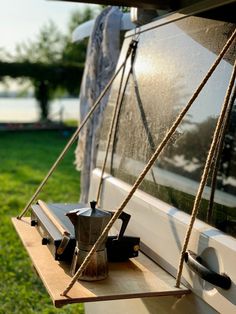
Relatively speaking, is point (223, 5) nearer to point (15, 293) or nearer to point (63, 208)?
point (63, 208)

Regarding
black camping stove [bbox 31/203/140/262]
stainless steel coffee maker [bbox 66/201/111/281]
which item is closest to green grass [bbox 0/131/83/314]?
black camping stove [bbox 31/203/140/262]

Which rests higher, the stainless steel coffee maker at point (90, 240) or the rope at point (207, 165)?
the rope at point (207, 165)

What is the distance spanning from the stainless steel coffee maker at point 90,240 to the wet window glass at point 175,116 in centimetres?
30

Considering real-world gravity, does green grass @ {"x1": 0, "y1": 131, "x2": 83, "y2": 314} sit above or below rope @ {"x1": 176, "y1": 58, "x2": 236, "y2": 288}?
below

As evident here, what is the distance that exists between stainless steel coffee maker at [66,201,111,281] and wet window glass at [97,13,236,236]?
0.97 feet

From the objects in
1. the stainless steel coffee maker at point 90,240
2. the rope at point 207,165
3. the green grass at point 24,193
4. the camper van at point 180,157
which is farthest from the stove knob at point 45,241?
the green grass at point 24,193

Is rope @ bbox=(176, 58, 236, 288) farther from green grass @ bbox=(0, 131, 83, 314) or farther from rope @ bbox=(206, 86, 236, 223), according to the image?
green grass @ bbox=(0, 131, 83, 314)

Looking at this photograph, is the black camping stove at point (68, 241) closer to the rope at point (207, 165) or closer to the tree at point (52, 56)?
the rope at point (207, 165)

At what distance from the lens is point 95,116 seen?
387cm

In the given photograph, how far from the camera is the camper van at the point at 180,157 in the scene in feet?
4.84

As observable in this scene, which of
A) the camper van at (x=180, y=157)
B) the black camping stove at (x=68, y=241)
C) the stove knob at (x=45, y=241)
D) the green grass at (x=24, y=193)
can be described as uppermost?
the camper van at (x=180, y=157)

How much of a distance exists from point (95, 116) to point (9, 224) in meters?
Answer: 2.85

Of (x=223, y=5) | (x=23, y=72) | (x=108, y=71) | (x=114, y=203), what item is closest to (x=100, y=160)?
(x=114, y=203)

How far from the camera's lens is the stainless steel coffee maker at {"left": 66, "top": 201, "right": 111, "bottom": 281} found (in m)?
1.61
